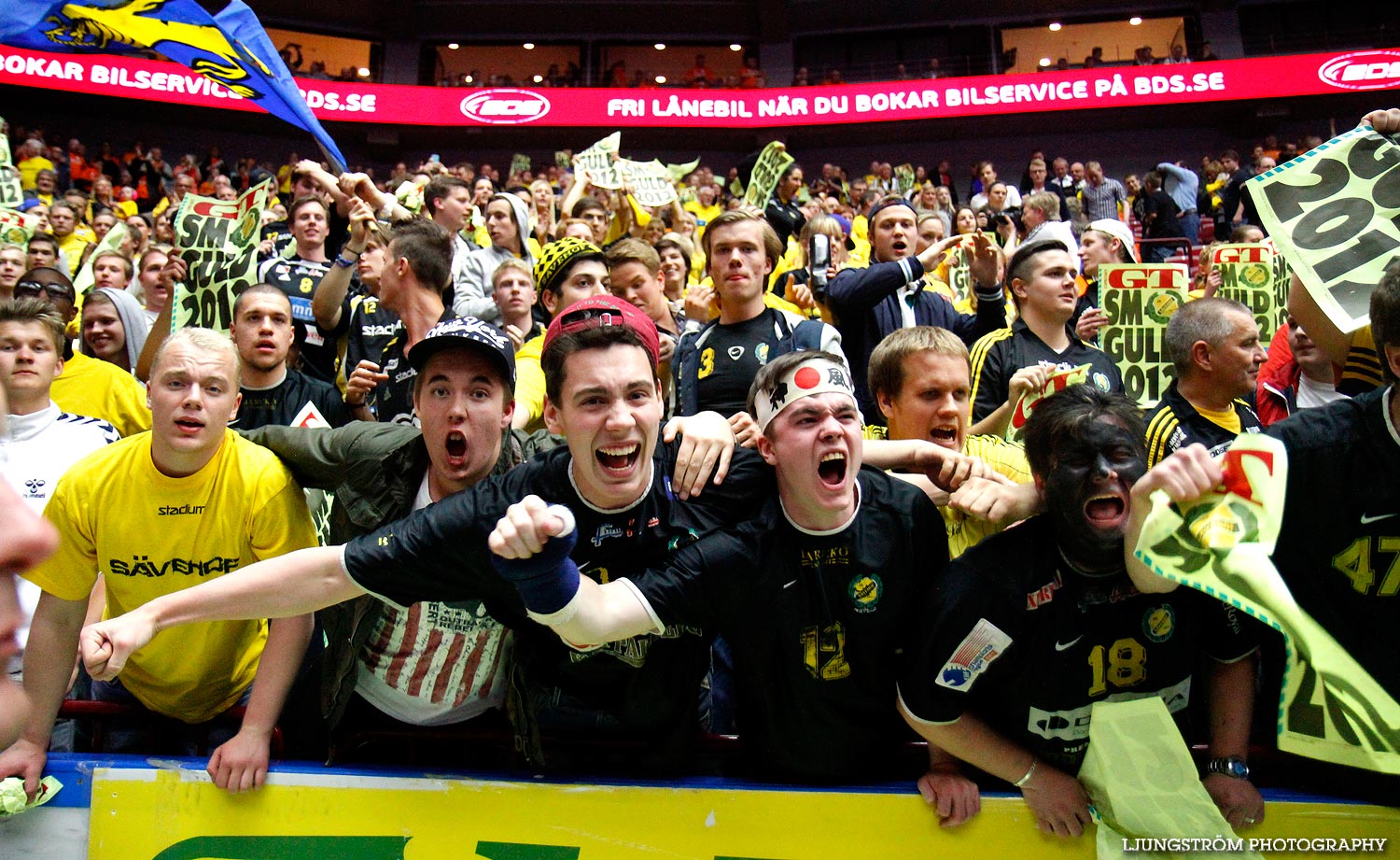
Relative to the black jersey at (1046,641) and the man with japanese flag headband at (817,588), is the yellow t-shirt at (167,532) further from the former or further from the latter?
the black jersey at (1046,641)

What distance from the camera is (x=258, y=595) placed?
2.50 metres

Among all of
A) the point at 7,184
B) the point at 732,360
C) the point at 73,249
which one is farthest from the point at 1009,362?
the point at 73,249

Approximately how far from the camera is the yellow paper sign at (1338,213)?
2803 millimetres

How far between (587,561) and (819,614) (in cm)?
67

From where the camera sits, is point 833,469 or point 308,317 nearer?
point 833,469

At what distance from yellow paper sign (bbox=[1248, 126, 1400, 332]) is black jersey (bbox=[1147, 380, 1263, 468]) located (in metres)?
0.80

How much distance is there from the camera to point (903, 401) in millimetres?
3480

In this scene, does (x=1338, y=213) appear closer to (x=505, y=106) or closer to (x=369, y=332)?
(x=369, y=332)

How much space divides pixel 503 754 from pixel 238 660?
951 millimetres

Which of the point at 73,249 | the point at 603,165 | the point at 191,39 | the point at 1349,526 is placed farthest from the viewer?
the point at 73,249

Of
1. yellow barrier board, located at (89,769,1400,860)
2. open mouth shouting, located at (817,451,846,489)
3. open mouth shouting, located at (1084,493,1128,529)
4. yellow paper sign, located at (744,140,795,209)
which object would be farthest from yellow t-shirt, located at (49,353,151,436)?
yellow paper sign, located at (744,140,795,209)

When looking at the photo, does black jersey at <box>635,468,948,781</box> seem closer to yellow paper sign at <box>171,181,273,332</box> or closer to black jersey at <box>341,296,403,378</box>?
black jersey at <box>341,296,403,378</box>

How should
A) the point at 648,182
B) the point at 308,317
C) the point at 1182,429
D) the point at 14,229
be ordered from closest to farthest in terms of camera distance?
1. the point at 1182,429
2. the point at 308,317
3. the point at 14,229
4. the point at 648,182

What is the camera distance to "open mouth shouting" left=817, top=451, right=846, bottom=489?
2.65 meters
